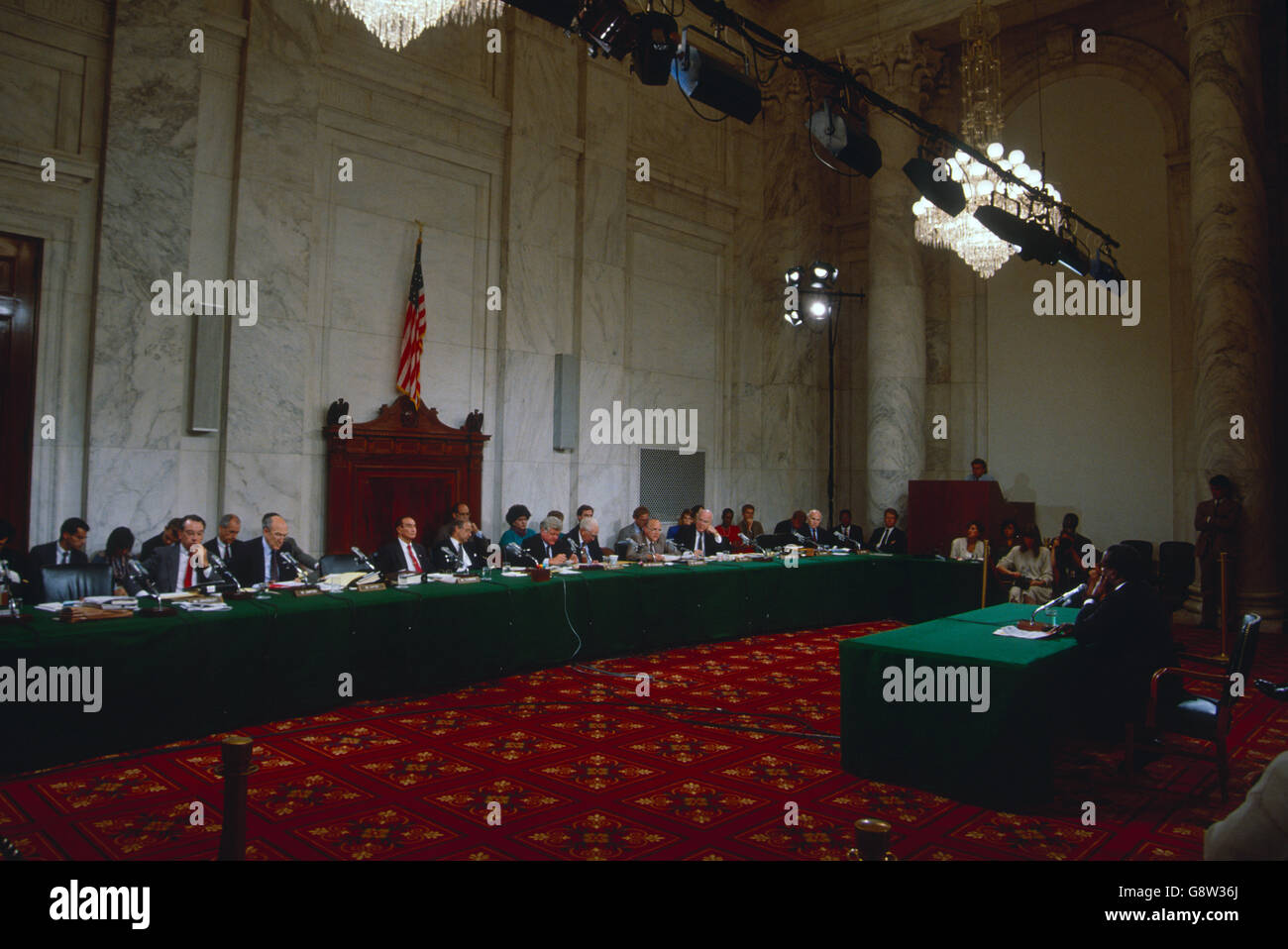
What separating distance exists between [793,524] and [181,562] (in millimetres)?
7694

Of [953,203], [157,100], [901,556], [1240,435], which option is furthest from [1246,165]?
[157,100]

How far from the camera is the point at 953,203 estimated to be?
7918 mm

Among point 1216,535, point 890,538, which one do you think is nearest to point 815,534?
point 890,538

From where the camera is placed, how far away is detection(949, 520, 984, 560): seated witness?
366 inches

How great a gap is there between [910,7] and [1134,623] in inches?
392

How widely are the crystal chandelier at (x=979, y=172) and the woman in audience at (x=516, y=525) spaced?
16.4 feet

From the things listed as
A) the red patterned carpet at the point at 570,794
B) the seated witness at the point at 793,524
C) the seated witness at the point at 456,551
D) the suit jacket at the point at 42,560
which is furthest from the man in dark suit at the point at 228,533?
the seated witness at the point at 793,524

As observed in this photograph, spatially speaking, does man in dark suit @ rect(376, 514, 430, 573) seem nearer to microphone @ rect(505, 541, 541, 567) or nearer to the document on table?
microphone @ rect(505, 541, 541, 567)

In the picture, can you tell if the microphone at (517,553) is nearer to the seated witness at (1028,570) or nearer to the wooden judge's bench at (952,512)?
the seated witness at (1028,570)

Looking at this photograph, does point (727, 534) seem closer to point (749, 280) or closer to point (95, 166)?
point (749, 280)

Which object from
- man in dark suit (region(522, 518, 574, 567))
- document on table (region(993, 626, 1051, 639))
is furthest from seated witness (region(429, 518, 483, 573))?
document on table (region(993, 626, 1051, 639))

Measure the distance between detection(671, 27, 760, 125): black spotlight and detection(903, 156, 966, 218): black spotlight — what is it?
184cm

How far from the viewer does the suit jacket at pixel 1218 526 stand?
27.5ft
